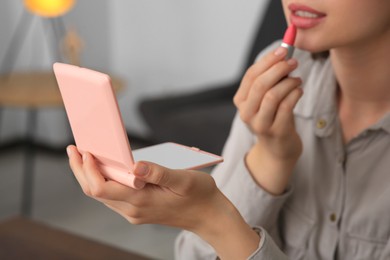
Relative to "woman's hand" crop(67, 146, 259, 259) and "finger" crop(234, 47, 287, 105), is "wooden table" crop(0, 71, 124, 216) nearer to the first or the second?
"finger" crop(234, 47, 287, 105)

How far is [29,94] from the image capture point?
101 inches

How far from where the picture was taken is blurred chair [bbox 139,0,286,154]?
2.34 m

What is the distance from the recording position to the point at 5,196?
2873 mm

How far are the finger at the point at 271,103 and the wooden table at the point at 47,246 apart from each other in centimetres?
28

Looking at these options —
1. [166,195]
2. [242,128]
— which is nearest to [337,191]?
[242,128]

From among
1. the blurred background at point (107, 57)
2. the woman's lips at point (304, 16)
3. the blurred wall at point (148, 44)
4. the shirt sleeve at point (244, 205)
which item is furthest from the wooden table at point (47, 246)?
the blurred wall at point (148, 44)

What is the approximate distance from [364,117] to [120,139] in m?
0.53

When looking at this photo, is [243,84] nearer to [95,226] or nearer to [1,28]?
[95,226]

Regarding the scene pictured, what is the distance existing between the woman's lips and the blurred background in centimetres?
176

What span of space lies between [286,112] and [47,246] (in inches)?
17.8

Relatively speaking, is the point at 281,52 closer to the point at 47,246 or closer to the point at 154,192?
the point at 154,192

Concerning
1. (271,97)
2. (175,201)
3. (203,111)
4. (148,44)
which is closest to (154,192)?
(175,201)

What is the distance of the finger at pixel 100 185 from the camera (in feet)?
2.50

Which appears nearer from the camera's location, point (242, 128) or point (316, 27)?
point (316, 27)
